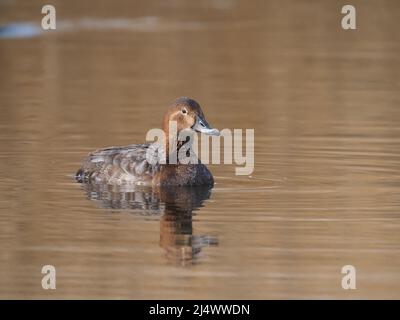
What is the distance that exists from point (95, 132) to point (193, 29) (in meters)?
10.6

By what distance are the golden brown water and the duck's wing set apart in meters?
0.25

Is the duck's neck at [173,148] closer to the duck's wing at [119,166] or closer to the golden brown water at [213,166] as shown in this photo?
the duck's wing at [119,166]

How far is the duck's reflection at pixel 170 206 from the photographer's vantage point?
10.3m

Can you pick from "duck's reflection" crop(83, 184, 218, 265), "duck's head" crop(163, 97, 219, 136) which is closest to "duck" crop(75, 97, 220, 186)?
"duck's head" crop(163, 97, 219, 136)

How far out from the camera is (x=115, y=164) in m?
13.2

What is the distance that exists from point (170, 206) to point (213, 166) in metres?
2.25

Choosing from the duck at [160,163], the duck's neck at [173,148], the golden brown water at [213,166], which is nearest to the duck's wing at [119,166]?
the duck at [160,163]

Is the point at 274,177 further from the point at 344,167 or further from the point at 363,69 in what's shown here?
the point at 363,69

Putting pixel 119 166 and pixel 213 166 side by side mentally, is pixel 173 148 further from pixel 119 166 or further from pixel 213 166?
pixel 213 166

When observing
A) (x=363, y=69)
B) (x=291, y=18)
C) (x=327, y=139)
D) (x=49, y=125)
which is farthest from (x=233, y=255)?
(x=291, y=18)

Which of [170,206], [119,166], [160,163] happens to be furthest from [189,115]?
[170,206]
